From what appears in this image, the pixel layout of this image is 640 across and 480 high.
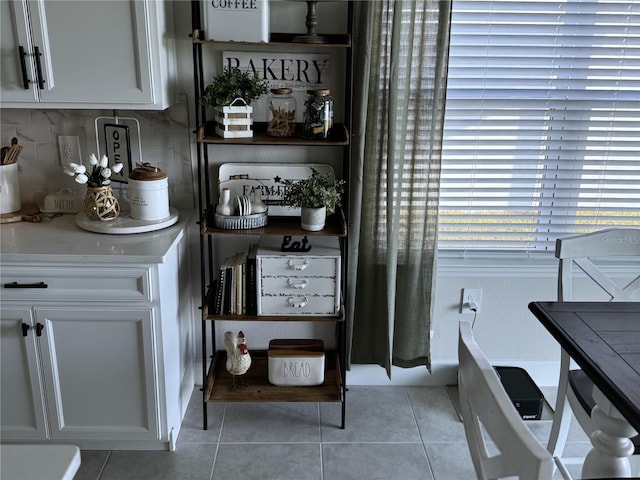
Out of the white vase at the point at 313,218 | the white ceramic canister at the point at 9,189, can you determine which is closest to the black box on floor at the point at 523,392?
the white vase at the point at 313,218

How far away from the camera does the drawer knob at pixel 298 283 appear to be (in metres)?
2.37

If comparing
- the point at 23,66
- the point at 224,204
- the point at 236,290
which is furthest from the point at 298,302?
the point at 23,66

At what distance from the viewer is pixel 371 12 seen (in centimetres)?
226

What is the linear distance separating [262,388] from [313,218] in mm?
769

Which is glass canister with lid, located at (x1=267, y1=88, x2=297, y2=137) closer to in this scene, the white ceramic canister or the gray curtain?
the gray curtain

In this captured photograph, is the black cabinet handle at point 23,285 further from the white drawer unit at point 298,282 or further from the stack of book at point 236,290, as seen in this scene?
the white drawer unit at point 298,282

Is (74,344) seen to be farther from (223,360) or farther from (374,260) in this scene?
(374,260)

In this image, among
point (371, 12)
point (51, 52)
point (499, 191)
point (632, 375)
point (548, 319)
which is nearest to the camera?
point (632, 375)

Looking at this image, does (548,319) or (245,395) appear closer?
(548,319)

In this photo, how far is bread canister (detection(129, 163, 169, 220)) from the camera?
226 cm

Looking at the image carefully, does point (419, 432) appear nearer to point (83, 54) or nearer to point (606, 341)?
point (606, 341)

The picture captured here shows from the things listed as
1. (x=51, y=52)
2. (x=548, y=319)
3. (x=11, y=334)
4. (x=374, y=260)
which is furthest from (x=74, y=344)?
(x=548, y=319)

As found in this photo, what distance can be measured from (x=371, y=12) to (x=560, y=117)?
0.94 metres

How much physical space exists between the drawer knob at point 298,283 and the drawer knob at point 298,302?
5 cm
